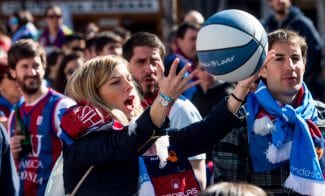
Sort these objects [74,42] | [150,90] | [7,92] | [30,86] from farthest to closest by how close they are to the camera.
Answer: [74,42] < [7,92] < [30,86] < [150,90]

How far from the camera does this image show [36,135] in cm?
611

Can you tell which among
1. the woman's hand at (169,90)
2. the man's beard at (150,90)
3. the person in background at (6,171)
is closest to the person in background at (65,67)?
the man's beard at (150,90)

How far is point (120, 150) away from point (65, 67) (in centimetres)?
438

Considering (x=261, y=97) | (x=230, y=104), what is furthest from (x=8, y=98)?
(x=230, y=104)

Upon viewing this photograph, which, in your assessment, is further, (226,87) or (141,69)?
(226,87)

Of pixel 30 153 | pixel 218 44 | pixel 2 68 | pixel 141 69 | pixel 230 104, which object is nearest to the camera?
pixel 230 104

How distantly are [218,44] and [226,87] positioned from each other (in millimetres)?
3200

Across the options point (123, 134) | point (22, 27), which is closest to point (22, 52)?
point (123, 134)

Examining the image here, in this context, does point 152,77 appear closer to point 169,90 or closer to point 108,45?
point 169,90

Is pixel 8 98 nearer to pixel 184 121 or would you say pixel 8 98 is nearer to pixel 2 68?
pixel 2 68

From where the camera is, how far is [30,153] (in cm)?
609

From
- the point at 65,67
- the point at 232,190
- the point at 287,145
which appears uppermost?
the point at 232,190

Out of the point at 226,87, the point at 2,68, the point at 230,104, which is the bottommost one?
the point at 226,87

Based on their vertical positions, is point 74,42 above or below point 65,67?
below
